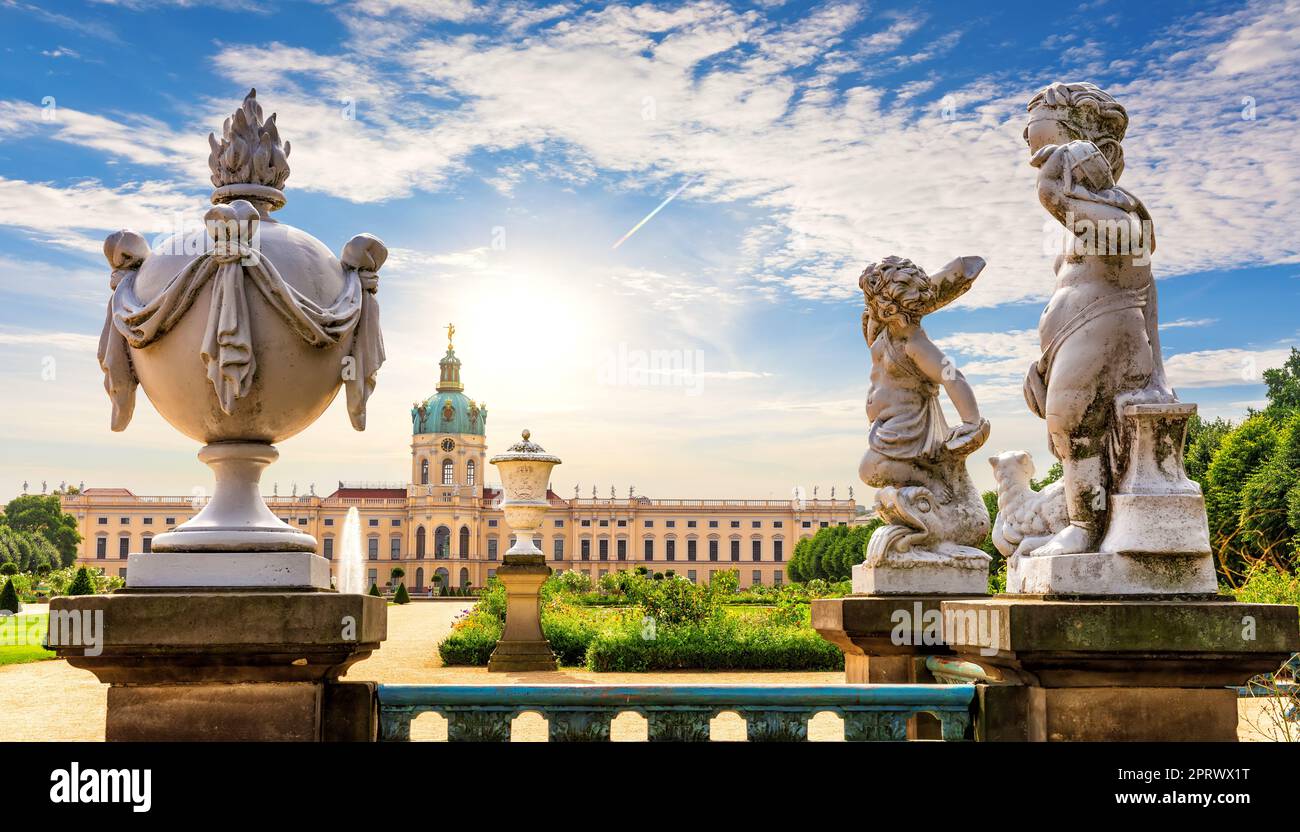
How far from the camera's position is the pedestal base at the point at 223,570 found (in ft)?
12.2

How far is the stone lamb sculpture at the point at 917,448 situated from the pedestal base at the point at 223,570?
111 inches

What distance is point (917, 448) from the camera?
17.9 feet

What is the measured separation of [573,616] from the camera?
66.7 feet

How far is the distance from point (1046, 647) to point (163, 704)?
2.99m

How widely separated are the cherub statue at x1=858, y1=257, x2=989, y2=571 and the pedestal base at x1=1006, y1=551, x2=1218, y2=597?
1.44 m

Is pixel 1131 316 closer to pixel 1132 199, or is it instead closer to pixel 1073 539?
pixel 1132 199

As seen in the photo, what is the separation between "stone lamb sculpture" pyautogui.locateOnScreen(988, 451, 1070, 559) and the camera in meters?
4.26

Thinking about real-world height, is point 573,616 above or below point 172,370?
below

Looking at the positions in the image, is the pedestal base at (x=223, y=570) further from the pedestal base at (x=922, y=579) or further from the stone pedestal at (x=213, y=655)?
the pedestal base at (x=922, y=579)

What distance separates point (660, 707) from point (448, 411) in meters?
102

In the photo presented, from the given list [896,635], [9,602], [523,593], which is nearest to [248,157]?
[896,635]

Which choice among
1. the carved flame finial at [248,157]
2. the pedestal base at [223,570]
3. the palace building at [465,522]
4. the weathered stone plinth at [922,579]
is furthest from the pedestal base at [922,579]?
the palace building at [465,522]
